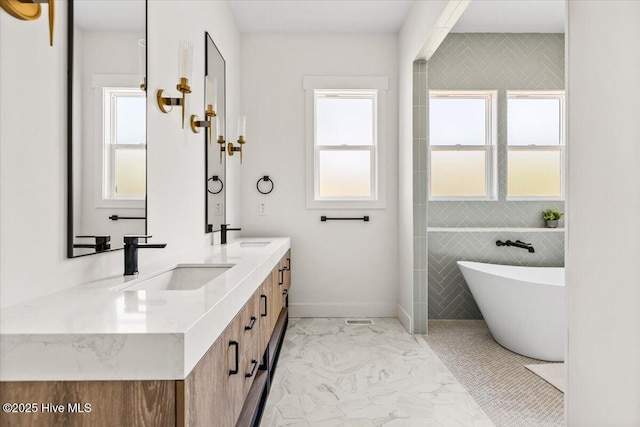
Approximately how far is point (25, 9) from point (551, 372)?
3.21 metres

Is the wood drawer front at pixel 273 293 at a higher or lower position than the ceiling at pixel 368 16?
lower

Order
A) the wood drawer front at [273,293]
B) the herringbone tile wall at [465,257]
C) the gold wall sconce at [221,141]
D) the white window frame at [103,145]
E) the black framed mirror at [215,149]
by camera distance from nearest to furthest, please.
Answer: the white window frame at [103,145] < the wood drawer front at [273,293] < the black framed mirror at [215,149] < the gold wall sconce at [221,141] < the herringbone tile wall at [465,257]

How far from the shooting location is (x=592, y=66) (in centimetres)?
105

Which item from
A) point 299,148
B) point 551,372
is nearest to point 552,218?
point 551,372

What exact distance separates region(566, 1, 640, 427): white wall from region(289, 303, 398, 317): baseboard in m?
2.75

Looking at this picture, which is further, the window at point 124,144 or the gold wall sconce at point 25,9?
the window at point 124,144

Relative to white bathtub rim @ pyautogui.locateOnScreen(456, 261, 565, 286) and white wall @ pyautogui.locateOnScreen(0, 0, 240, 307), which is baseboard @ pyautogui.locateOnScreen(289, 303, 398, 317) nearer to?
white bathtub rim @ pyautogui.locateOnScreen(456, 261, 565, 286)

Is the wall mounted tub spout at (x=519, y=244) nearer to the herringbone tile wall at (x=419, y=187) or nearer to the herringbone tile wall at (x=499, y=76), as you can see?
the herringbone tile wall at (x=499, y=76)

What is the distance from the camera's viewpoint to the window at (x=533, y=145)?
3990 millimetres

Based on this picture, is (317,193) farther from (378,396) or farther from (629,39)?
(629,39)

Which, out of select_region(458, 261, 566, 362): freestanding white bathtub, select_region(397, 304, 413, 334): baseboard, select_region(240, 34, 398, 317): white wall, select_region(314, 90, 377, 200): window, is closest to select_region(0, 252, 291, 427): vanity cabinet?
select_region(458, 261, 566, 362): freestanding white bathtub

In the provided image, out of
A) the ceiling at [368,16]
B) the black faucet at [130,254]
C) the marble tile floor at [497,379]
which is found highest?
the ceiling at [368,16]

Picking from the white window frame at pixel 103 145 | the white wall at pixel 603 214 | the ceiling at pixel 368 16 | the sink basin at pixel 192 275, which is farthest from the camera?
the ceiling at pixel 368 16


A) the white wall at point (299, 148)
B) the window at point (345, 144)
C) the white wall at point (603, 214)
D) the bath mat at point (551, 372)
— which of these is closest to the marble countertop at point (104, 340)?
the white wall at point (603, 214)
